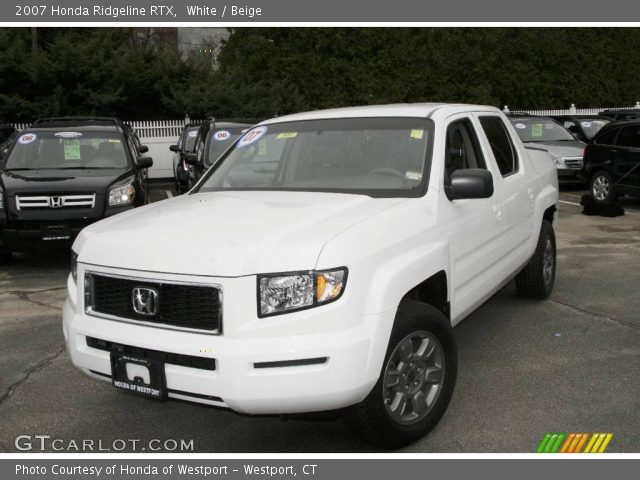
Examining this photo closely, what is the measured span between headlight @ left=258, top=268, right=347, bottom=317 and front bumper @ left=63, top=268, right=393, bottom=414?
0.12ft

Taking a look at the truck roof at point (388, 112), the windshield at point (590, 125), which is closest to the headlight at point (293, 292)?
the truck roof at point (388, 112)

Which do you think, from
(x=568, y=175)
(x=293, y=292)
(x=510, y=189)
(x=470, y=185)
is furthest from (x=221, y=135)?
(x=293, y=292)

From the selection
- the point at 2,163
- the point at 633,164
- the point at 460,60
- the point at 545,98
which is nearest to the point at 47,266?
the point at 2,163

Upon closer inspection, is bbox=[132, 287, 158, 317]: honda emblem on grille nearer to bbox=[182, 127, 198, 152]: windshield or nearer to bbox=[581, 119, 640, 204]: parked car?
bbox=[581, 119, 640, 204]: parked car

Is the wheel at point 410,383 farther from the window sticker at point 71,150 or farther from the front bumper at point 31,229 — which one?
the window sticker at point 71,150

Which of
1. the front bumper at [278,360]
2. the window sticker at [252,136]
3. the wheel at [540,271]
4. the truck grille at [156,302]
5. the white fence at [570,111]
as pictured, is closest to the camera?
the front bumper at [278,360]

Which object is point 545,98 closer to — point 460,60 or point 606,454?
point 460,60

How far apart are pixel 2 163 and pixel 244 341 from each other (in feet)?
24.0

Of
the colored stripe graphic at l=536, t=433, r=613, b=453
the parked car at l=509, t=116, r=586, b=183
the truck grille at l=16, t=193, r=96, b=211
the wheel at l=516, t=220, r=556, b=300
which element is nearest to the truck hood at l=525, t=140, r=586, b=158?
the parked car at l=509, t=116, r=586, b=183

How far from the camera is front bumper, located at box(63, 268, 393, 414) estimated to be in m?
3.08

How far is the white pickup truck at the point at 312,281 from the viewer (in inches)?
123

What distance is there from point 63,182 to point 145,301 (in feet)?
18.2

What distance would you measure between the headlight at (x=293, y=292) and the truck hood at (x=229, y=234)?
5cm

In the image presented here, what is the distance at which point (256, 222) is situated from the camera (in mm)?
3598
